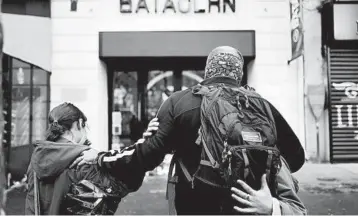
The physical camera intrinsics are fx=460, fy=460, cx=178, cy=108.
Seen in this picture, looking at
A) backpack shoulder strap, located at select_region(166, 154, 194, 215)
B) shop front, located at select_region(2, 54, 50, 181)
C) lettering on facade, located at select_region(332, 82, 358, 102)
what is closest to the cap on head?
backpack shoulder strap, located at select_region(166, 154, 194, 215)

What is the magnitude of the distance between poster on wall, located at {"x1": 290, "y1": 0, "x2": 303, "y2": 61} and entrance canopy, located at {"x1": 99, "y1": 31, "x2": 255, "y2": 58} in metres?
0.85

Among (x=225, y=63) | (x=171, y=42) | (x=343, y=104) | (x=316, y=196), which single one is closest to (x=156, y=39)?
(x=171, y=42)

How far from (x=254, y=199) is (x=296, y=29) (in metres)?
8.13

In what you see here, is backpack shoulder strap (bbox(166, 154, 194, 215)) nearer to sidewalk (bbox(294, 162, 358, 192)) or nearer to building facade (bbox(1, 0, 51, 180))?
sidewalk (bbox(294, 162, 358, 192))

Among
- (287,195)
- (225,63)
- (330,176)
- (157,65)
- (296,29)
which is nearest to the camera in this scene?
(287,195)

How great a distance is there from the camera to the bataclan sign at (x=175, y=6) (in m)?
9.97

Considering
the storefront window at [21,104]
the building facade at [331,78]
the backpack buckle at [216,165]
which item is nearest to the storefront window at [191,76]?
the building facade at [331,78]

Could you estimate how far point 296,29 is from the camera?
945cm

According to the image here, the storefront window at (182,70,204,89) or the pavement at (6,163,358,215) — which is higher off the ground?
the storefront window at (182,70,204,89)

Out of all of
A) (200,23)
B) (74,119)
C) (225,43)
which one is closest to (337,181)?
(225,43)

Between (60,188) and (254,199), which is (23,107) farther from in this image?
(254,199)

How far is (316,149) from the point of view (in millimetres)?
9914

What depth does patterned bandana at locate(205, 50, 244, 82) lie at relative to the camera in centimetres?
211

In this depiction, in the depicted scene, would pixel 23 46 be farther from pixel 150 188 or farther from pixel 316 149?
pixel 316 149
